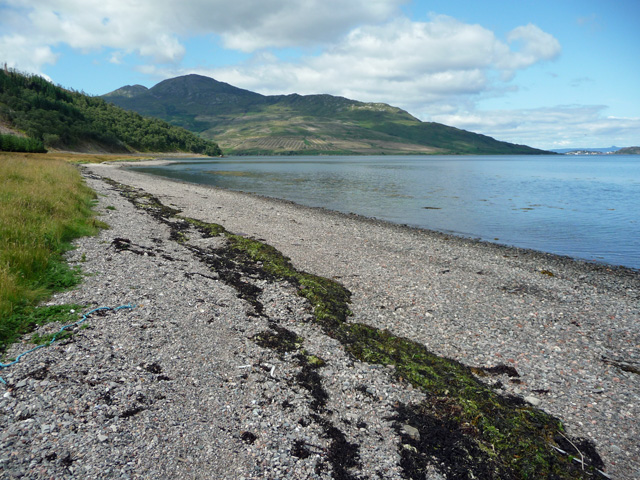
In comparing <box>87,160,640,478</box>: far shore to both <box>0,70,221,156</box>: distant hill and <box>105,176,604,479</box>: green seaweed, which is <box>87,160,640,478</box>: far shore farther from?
<box>0,70,221,156</box>: distant hill

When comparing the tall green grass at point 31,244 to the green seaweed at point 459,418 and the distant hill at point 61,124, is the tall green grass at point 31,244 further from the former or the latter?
the distant hill at point 61,124

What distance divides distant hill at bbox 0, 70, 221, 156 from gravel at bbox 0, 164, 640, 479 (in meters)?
77.2

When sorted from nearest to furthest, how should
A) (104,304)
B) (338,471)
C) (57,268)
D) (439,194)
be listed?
(338,471) < (104,304) < (57,268) < (439,194)

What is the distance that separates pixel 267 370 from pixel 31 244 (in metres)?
8.96

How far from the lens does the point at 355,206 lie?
41.6 metres

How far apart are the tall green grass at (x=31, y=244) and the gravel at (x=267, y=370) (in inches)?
26.7

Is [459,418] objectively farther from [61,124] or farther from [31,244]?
[61,124]

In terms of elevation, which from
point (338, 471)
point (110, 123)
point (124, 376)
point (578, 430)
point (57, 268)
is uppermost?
point (110, 123)

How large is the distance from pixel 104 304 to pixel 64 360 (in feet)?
8.91

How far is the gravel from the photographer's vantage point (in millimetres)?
5391

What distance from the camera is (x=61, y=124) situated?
390 ft

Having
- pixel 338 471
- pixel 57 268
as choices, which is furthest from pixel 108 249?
pixel 338 471

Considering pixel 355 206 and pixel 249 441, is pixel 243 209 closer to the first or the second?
pixel 355 206

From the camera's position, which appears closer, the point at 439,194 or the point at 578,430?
the point at 578,430
